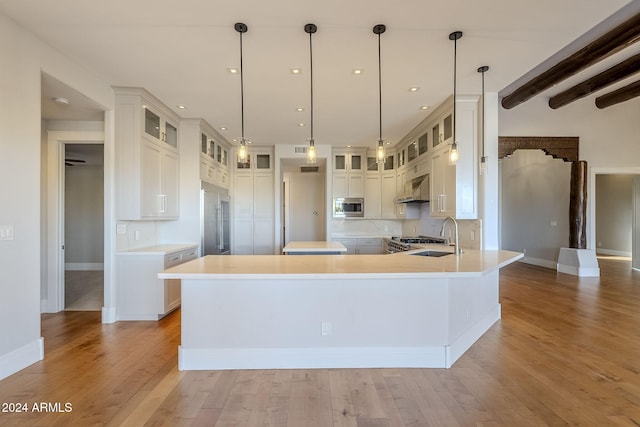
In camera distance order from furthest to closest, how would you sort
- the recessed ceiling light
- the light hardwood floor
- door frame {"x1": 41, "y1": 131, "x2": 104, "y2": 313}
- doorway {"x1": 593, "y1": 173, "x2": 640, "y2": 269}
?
1. doorway {"x1": 593, "y1": 173, "x2": 640, "y2": 269}
2. door frame {"x1": 41, "y1": 131, "x2": 104, "y2": 313}
3. the recessed ceiling light
4. the light hardwood floor

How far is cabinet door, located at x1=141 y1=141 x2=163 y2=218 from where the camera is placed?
3.91 m

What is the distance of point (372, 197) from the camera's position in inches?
274

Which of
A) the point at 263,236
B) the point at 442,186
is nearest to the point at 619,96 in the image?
the point at 442,186

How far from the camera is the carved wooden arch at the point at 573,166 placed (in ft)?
20.1

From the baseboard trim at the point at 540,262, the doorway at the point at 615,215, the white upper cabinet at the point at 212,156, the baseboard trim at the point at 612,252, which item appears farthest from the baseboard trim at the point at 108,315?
the baseboard trim at the point at 612,252

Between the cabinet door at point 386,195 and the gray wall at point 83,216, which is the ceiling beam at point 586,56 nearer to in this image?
the cabinet door at point 386,195

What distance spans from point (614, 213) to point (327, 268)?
36.6 ft

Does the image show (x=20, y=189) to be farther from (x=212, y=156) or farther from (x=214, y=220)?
(x=212, y=156)

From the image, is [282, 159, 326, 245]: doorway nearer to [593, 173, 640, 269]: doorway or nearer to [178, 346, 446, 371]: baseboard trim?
[178, 346, 446, 371]: baseboard trim

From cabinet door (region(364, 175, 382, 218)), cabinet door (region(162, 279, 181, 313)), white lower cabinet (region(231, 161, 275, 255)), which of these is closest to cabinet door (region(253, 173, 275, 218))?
white lower cabinet (region(231, 161, 275, 255))

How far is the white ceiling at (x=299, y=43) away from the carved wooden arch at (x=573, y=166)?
9.57 ft

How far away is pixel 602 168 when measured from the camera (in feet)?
21.0

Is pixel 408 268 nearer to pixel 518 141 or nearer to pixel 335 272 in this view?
pixel 335 272

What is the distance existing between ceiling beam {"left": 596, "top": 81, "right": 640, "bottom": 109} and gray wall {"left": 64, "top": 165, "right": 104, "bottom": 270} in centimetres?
1053
